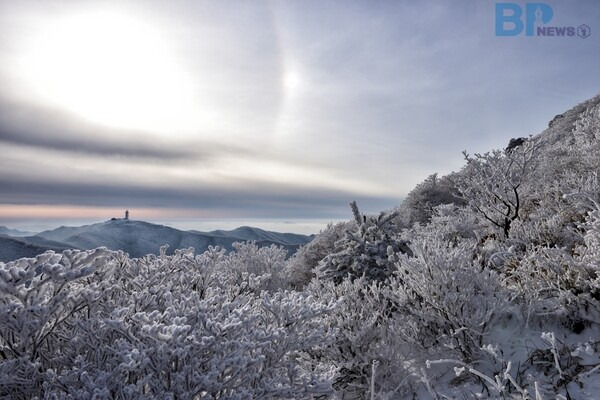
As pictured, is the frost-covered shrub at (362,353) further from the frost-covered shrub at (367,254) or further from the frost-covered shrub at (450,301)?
the frost-covered shrub at (367,254)

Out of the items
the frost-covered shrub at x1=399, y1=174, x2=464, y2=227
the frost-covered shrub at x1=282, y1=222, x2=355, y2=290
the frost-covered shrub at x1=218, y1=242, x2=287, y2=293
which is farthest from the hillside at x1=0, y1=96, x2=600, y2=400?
the frost-covered shrub at x1=399, y1=174, x2=464, y2=227

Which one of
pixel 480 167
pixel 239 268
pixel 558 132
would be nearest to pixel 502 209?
pixel 480 167

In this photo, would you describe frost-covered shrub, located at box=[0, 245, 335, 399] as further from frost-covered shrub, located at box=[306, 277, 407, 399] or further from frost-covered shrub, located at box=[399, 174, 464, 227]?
frost-covered shrub, located at box=[399, 174, 464, 227]

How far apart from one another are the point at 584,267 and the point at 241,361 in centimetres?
527

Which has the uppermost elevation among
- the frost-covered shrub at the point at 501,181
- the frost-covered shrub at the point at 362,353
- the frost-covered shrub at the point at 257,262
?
the frost-covered shrub at the point at 501,181

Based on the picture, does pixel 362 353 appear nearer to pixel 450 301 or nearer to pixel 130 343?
pixel 450 301

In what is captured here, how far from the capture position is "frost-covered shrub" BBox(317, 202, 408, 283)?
9.91 metres

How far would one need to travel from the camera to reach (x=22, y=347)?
3.23 metres

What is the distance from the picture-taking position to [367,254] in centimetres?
1022

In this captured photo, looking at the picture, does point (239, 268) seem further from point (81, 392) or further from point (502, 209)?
point (81, 392)

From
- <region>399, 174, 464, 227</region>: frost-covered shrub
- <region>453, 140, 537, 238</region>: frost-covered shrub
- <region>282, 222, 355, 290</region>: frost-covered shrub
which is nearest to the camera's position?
<region>453, 140, 537, 238</region>: frost-covered shrub

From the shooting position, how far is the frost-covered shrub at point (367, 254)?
9914 mm

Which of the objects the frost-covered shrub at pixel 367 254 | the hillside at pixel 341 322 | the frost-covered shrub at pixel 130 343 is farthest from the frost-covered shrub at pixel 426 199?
the frost-covered shrub at pixel 130 343

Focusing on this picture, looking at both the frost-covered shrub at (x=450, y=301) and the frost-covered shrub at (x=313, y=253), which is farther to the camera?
the frost-covered shrub at (x=313, y=253)
